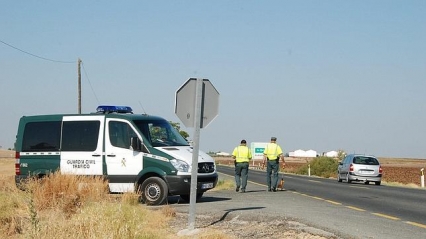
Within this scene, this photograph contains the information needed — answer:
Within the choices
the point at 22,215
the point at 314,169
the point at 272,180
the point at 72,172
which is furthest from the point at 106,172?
the point at 314,169

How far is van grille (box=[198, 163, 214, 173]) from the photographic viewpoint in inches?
650

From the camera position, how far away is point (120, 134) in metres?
16.5

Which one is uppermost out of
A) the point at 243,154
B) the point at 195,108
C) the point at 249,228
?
the point at 195,108

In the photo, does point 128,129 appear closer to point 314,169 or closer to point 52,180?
point 52,180

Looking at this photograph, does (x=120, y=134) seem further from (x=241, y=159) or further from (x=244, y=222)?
(x=241, y=159)

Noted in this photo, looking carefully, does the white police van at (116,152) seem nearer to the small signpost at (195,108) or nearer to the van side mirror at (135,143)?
the van side mirror at (135,143)

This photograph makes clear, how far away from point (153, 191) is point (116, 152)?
4.45 ft

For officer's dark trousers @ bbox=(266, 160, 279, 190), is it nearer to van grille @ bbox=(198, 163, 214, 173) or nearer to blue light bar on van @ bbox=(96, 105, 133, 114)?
van grille @ bbox=(198, 163, 214, 173)

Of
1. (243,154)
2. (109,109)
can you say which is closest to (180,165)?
(109,109)

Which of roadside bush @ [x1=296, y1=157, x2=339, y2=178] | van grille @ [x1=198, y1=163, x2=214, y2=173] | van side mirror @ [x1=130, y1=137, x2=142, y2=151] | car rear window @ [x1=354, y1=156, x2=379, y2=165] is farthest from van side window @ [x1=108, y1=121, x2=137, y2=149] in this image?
roadside bush @ [x1=296, y1=157, x2=339, y2=178]

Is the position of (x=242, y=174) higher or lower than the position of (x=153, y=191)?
higher

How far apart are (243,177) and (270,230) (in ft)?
36.0

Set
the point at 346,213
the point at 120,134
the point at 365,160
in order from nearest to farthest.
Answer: the point at 346,213 → the point at 120,134 → the point at 365,160

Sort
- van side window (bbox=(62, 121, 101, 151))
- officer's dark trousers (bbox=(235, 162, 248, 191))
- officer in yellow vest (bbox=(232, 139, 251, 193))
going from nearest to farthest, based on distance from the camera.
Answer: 1. van side window (bbox=(62, 121, 101, 151))
2. officer's dark trousers (bbox=(235, 162, 248, 191))
3. officer in yellow vest (bbox=(232, 139, 251, 193))
